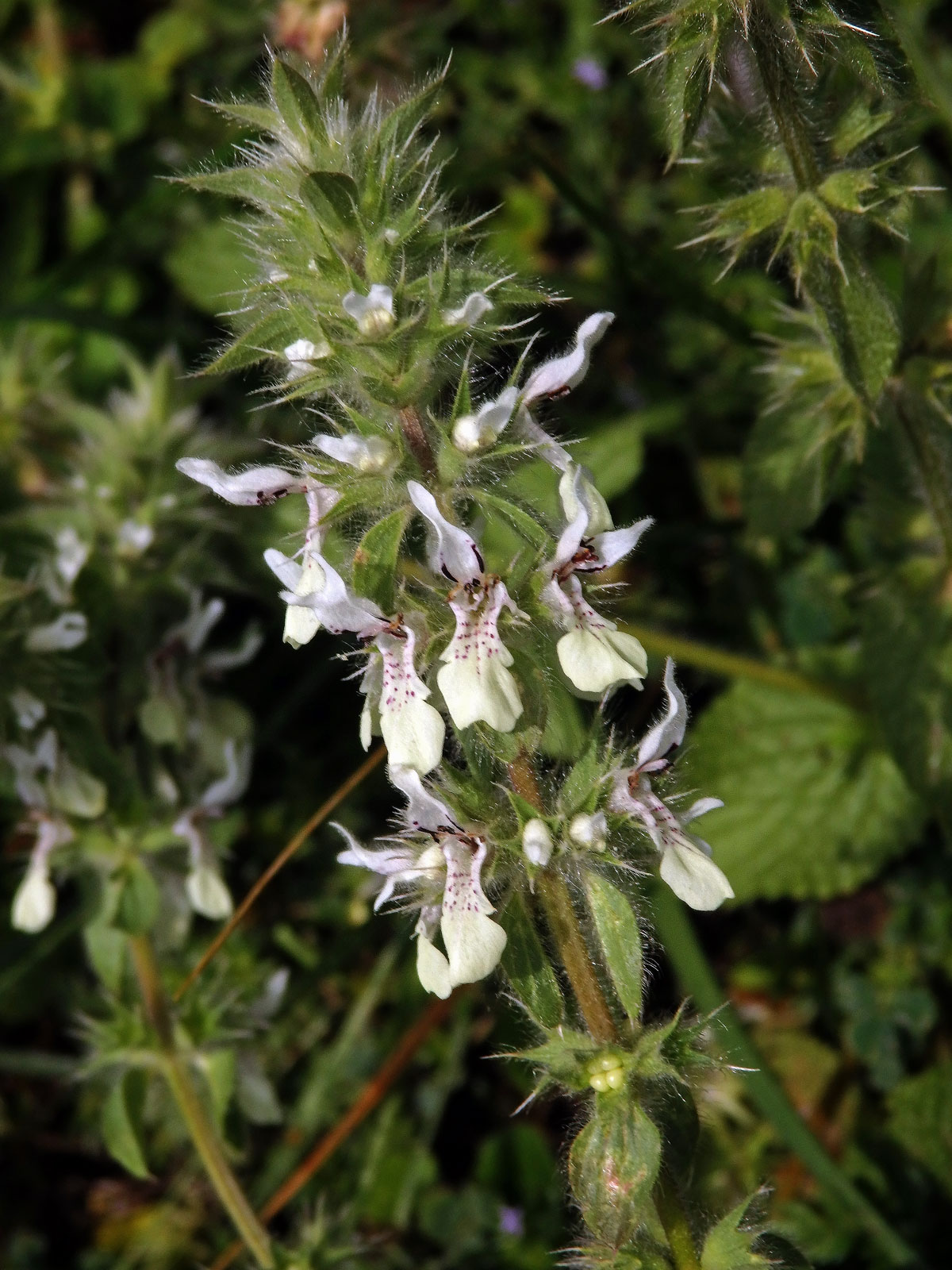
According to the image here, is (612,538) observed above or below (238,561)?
above

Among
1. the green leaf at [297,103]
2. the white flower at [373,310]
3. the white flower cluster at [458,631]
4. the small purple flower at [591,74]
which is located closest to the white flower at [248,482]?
the white flower cluster at [458,631]

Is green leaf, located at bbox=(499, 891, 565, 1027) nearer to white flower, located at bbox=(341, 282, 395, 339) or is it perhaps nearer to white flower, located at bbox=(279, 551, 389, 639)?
white flower, located at bbox=(279, 551, 389, 639)

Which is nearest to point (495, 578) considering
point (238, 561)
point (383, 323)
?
point (383, 323)

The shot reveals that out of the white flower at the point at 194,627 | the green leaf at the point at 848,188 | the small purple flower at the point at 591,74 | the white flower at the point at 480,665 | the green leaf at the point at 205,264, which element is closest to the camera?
the white flower at the point at 480,665

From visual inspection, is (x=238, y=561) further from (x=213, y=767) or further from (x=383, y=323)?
(x=383, y=323)

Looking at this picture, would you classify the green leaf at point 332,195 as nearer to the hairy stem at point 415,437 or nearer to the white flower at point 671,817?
the hairy stem at point 415,437
